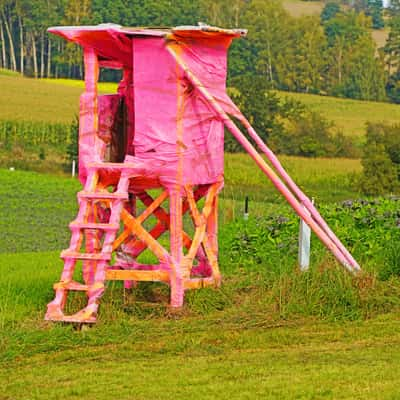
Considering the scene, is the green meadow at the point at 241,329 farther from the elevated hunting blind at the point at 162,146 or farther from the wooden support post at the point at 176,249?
the elevated hunting blind at the point at 162,146

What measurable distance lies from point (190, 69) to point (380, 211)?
13.8 feet

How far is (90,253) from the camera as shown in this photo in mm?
10141

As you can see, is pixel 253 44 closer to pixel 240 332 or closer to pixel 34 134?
pixel 34 134

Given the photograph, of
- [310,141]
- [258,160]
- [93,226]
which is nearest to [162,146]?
[258,160]

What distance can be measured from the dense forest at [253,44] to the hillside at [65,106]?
29.3ft

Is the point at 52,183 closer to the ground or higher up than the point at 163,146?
closer to the ground

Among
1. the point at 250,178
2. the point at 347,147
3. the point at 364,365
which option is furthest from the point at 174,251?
the point at 347,147

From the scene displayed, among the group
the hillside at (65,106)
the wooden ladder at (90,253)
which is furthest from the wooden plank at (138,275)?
the hillside at (65,106)

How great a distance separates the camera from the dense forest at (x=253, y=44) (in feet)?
338

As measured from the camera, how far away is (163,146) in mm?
10195

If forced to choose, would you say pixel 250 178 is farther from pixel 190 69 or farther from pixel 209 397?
pixel 209 397

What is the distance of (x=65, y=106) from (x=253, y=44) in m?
39.8

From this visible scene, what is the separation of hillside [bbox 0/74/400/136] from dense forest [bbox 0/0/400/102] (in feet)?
29.3

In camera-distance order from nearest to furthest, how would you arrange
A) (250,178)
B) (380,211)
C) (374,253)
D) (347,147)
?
(374,253), (380,211), (250,178), (347,147)
